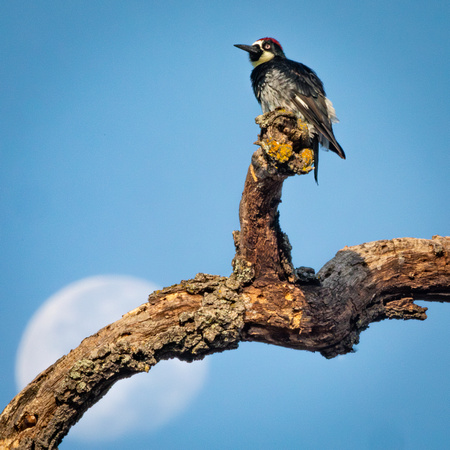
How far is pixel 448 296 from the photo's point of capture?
3.71m

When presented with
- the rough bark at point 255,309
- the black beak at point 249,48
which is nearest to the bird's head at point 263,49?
the black beak at point 249,48

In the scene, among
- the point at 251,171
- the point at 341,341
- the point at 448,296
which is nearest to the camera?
the point at 251,171

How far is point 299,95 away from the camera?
16.4ft

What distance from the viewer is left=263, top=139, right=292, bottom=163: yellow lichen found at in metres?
2.79

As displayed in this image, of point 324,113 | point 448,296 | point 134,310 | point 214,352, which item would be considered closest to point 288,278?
point 214,352

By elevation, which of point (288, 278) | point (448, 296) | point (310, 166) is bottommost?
point (448, 296)

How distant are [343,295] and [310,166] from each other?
1.01 metres

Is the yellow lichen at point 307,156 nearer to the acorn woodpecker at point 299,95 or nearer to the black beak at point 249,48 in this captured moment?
the acorn woodpecker at point 299,95

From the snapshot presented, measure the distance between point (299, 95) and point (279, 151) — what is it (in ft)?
7.95

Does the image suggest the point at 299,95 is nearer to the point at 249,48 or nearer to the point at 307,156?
the point at 249,48

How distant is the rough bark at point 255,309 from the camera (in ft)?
9.40

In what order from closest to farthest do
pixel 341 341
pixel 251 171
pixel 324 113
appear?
1. pixel 251 171
2. pixel 341 341
3. pixel 324 113

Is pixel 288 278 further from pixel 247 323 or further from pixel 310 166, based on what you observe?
pixel 310 166

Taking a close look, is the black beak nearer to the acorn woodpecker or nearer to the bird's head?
the bird's head
